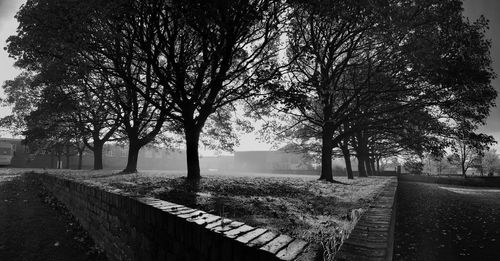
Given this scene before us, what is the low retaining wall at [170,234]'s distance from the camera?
2.43 meters

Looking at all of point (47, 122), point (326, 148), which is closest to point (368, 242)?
point (326, 148)

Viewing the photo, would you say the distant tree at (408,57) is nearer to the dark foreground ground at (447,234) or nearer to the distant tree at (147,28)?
the distant tree at (147,28)

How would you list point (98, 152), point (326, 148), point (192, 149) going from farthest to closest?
point (98, 152) → point (326, 148) → point (192, 149)

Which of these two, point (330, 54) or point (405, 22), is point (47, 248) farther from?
point (330, 54)

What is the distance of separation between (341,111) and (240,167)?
3368 inches

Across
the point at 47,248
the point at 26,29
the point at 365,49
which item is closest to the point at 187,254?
the point at 47,248

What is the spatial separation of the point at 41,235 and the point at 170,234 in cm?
544

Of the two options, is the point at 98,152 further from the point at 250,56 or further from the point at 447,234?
the point at 447,234

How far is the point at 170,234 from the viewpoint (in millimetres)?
3615

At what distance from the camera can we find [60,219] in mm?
8891

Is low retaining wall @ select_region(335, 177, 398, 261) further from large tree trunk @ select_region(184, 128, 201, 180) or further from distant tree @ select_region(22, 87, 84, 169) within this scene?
distant tree @ select_region(22, 87, 84, 169)

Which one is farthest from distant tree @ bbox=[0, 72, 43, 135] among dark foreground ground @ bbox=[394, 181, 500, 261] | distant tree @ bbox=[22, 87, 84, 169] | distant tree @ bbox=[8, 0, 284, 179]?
dark foreground ground @ bbox=[394, 181, 500, 261]

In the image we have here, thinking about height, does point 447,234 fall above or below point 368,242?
below

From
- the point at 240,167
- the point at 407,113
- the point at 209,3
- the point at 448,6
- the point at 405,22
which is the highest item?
the point at 448,6
